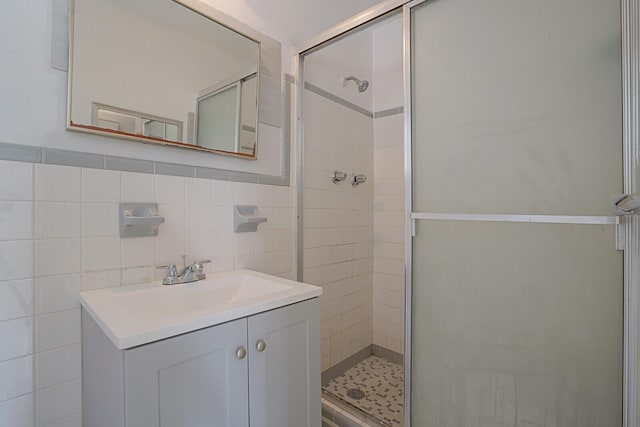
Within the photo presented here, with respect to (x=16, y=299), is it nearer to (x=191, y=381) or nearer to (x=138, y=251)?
(x=138, y=251)

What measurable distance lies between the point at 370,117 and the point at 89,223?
193cm

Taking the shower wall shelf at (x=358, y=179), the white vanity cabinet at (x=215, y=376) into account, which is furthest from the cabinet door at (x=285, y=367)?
Answer: the shower wall shelf at (x=358, y=179)

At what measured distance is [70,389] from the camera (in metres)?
0.98

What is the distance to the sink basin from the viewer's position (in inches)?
27.8

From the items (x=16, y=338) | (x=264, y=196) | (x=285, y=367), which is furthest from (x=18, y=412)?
(x=264, y=196)

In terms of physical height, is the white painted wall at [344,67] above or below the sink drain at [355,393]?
above

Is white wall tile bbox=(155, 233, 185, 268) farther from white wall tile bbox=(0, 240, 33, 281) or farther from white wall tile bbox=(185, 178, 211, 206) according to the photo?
white wall tile bbox=(0, 240, 33, 281)

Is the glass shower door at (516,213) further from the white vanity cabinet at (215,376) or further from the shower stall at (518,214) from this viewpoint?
the white vanity cabinet at (215,376)

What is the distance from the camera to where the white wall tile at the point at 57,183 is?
927 mm

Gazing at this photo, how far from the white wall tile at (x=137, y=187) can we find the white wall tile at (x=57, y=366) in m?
0.52

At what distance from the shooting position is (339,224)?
82.0 inches

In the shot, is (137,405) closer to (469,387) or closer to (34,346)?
(34,346)

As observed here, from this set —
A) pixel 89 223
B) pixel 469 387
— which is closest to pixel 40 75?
pixel 89 223

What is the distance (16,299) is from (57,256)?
0.15 metres
